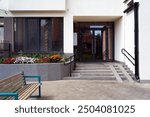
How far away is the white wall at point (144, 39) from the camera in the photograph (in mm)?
14727

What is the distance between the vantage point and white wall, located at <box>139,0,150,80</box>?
14.7 meters

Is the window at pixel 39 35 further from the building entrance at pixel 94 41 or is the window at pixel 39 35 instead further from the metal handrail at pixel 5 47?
the building entrance at pixel 94 41

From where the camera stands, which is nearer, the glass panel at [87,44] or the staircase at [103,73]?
the staircase at [103,73]

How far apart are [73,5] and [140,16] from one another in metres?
5.65

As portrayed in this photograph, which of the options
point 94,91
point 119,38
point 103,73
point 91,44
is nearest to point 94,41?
point 91,44

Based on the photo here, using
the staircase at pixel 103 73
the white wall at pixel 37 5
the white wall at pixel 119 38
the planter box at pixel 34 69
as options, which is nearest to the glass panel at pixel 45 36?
the white wall at pixel 37 5

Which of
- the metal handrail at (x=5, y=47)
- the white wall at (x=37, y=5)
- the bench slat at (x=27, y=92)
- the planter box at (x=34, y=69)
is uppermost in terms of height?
the white wall at (x=37, y=5)

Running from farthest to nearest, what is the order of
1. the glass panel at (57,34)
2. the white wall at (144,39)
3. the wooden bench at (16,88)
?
the glass panel at (57,34) → the white wall at (144,39) → the wooden bench at (16,88)

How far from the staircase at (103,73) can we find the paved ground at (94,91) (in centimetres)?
98

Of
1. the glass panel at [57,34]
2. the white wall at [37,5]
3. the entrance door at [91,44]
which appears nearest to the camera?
the white wall at [37,5]

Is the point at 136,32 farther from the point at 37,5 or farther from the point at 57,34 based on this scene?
the point at 37,5

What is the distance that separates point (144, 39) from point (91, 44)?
9.21m

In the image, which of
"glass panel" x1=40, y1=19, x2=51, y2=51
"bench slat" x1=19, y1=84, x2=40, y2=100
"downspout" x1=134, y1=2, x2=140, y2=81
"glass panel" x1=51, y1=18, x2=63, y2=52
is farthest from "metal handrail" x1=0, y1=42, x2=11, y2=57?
"bench slat" x1=19, y1=84, x2=40, y2=100

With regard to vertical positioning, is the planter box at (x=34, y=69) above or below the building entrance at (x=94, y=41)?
below
